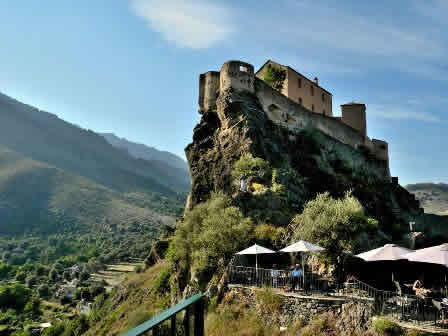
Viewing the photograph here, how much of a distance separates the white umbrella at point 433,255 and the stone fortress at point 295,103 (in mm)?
30965

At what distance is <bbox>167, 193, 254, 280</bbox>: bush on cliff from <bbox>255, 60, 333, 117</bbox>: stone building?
30.9m

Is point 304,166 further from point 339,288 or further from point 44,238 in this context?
point 44,238

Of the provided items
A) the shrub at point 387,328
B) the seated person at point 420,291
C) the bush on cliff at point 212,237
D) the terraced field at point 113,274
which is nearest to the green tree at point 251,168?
the bush on cliff at point 212,237

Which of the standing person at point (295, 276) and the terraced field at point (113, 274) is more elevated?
the standing person at point (295, 276)

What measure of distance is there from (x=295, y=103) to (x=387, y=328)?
39.5m

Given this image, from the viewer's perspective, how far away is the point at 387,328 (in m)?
12.9

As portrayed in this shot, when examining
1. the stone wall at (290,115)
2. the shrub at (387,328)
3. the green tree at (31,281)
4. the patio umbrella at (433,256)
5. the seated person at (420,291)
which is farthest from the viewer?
the green tree at (31,281)

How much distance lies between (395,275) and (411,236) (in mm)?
17179

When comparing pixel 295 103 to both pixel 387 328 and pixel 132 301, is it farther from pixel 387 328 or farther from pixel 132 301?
pixel 387 328

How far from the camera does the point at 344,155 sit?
54656mm

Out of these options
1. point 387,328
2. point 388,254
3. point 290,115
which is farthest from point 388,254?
point 290,115

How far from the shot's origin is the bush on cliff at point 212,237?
2344 cm

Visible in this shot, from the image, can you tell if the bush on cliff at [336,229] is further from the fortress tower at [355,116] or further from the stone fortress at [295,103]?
the fortress tower at [355,116]

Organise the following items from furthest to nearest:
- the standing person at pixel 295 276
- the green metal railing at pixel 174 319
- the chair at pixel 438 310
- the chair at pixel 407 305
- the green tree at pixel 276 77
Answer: the green tree at pixel 276 77, the standing person at pixel 295 276, the chair at pixel 407 305, the chair at pixel 438 310, the green metal railing at pixel 174 319
